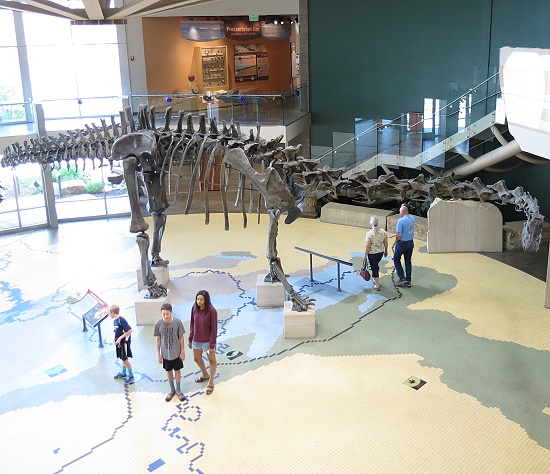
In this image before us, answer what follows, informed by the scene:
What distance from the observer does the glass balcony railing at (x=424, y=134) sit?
12.9 meters

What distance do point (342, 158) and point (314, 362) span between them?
26.9 feet

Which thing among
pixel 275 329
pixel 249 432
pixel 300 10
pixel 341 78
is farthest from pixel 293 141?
pixel 249 432

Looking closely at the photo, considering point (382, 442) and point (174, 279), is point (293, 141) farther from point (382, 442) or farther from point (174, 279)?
point (382, 442)

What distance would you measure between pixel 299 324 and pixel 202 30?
613 inches

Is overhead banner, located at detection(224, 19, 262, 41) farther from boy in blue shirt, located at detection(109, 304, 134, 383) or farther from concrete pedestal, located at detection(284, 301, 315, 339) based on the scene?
boy in blue shirt, located at detection(109, 304, 134, 383)

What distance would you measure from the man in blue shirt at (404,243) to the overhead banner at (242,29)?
14303 millimetres

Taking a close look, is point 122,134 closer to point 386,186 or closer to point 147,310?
point 147,310

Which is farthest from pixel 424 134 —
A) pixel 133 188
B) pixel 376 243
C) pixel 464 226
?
pixel 133 188

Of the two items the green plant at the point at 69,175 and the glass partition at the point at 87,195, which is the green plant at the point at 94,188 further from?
the green plant at the point at 69,175

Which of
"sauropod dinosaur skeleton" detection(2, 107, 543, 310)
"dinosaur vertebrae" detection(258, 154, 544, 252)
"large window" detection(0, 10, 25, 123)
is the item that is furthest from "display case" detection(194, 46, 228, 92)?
"dinosaur vertebrae" detection(258, 154, 544, 252)

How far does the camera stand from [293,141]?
18.4 m

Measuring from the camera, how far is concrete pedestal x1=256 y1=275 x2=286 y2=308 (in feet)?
33.0

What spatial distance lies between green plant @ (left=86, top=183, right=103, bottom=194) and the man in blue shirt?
31.4ft

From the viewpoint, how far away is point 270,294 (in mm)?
10062
